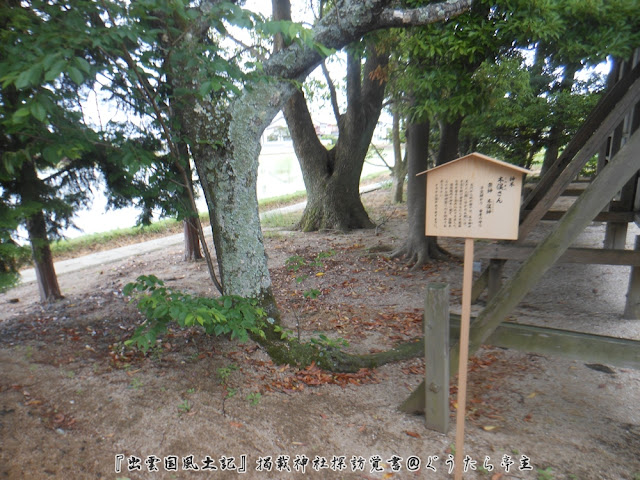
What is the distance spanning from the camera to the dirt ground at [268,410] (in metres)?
2.51

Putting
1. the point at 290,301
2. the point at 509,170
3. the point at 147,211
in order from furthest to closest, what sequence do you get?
1. the point at 290,301
2. the point at 147,211
3. the point at 509,170

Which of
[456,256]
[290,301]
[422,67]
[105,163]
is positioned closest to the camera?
[105,163]

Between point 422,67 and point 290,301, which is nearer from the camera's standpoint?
point 422,67

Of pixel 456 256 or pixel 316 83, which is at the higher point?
pixel 316 83

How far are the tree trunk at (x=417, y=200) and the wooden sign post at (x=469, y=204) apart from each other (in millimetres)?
5057

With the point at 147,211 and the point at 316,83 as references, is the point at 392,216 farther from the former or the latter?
→ the point at 147,211

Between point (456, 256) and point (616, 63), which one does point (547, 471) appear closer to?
point (456, 256)

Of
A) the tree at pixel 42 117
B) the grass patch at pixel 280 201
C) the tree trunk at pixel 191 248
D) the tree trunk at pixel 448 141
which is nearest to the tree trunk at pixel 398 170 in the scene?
the grass patch at pixel 280 201

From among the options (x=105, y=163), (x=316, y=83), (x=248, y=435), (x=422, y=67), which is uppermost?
(x=316, y=83)

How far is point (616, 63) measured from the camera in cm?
696

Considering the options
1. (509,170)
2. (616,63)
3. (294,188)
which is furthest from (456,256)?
(294,188)

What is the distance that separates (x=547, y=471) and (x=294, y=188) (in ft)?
66.5

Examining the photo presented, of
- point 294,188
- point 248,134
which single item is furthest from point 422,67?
point 294,188

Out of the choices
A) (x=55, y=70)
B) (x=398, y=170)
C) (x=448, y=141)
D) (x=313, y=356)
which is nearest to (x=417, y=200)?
(x=448, y=141)
